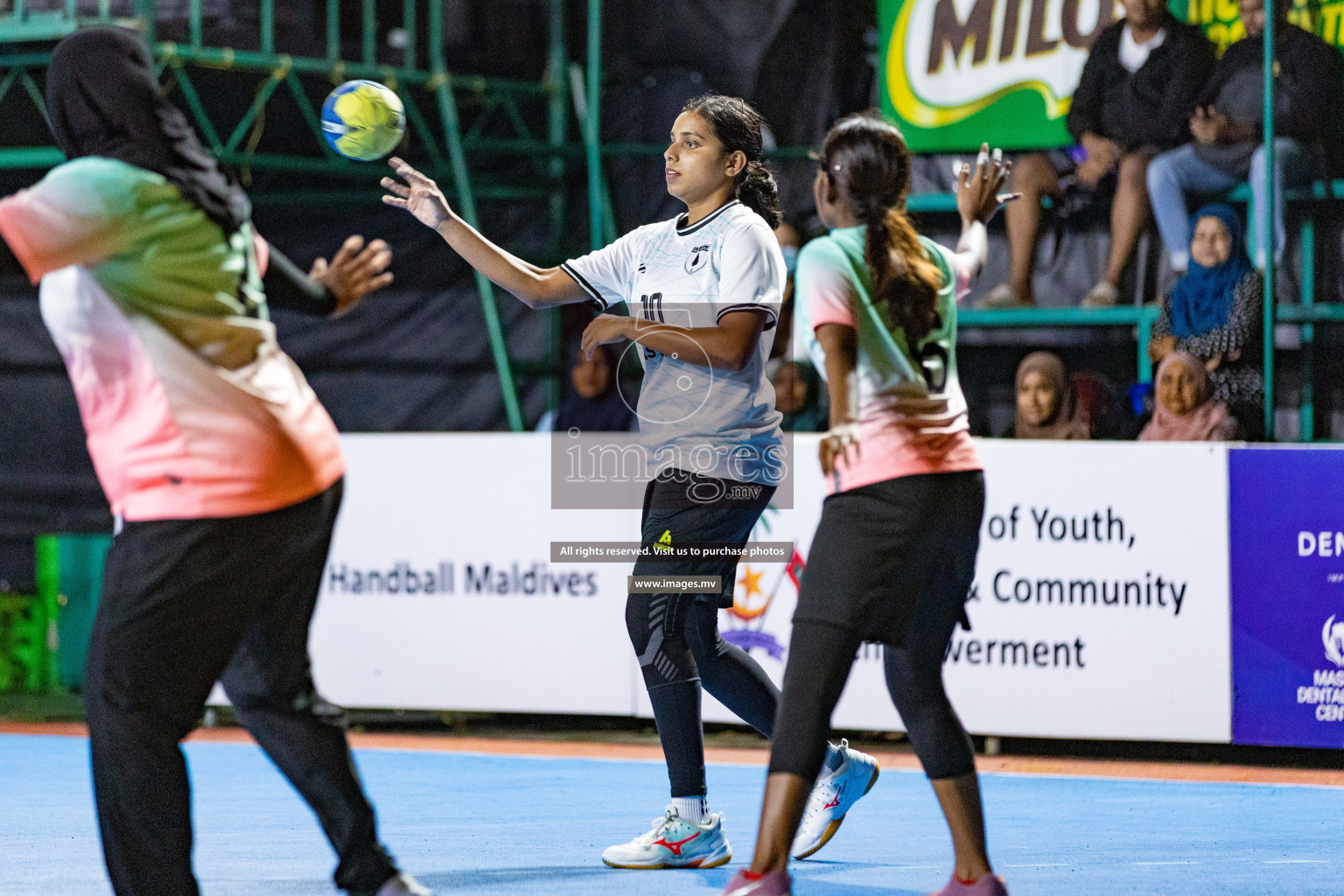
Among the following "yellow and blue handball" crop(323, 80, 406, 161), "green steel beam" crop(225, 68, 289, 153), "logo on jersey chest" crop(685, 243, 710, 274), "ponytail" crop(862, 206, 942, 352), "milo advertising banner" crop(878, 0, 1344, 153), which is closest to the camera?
"ponytail" crop(862, 206, 942, 352)

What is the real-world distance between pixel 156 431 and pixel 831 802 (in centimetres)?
241

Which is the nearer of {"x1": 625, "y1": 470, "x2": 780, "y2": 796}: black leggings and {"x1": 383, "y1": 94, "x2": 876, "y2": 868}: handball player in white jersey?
{"x1": 383, "y1": 94, "x2": 876, "y2": 868}: handball player in white jersey

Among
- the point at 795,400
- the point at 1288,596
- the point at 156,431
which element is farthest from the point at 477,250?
the point at 795,400

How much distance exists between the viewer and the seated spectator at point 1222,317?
836 centimetres

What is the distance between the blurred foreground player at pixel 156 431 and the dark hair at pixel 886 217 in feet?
4.43

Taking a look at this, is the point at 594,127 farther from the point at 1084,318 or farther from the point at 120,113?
the point at 120,113

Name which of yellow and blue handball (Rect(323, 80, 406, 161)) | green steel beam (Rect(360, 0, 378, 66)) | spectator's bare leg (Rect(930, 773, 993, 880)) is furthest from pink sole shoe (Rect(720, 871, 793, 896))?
green steel beam (Rect(360, 0, 378, 66))

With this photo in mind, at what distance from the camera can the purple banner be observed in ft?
21.5

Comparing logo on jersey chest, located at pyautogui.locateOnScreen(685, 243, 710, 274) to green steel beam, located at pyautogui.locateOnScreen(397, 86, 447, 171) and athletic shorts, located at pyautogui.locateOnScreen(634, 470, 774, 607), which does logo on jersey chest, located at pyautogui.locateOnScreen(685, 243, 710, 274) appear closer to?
athletic shorts, located at pyautogui.locateOnScreen(634, 470, 774, 607)

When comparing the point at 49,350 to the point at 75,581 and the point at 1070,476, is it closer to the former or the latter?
the point at 75,581

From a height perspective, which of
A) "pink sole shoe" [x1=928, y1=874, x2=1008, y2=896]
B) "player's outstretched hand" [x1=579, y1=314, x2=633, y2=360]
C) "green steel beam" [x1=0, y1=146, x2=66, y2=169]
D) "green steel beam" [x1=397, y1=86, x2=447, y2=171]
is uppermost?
"green steel beam" [x1=397, y1=86, x2=447, y2=171]

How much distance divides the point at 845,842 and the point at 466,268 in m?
6.69

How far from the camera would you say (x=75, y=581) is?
8516mm

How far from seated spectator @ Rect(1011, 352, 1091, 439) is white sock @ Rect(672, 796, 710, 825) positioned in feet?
14.2
